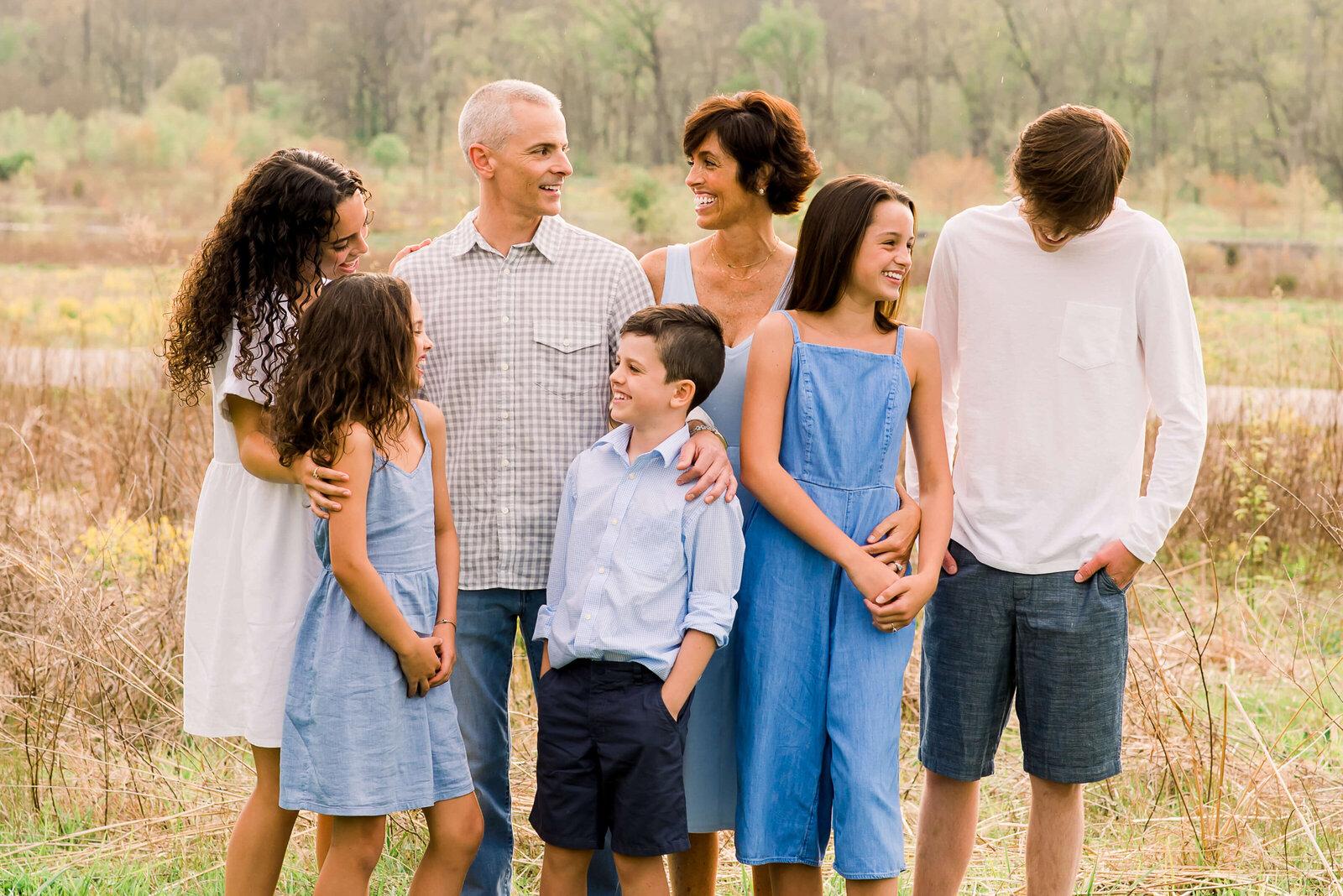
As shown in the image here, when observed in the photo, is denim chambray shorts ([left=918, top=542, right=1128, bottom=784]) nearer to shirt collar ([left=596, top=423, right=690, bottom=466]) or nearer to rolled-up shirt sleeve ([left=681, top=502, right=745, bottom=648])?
rolled-up shirt sleeve ([left=681, top=502, right=745, bottom=648])

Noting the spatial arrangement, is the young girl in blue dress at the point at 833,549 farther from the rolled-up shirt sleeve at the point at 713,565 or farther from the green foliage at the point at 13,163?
the green foliage at the point at 13,163

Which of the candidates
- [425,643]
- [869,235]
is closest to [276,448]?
[425,643]

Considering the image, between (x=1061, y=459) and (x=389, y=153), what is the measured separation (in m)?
21.7

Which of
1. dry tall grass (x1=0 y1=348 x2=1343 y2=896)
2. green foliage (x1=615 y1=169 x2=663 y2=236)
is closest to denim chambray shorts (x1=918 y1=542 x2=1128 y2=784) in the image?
dry tall grass (x1=0 y1=348 x2=1343 y2=896)

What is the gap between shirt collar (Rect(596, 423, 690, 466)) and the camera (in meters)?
2.41

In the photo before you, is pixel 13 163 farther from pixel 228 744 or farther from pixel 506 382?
pixel 506 382

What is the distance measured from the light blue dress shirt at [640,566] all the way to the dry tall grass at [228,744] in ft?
3.65

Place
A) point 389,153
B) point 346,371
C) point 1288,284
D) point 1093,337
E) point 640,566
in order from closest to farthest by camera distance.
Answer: point 346,371 < point 640,566 < point 1093,337 < point 1288,284 < point 389,153

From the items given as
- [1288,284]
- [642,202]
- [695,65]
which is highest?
[695,65]

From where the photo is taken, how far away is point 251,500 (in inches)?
94.1

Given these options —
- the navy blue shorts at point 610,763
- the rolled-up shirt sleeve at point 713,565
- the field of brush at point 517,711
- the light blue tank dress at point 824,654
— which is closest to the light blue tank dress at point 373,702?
the navy blue shorts at point 610,763

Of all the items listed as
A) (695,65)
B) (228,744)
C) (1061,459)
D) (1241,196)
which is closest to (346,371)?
(1061,459)

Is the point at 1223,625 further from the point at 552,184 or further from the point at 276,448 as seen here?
the point at 276,448

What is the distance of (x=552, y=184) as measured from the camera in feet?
8.81
